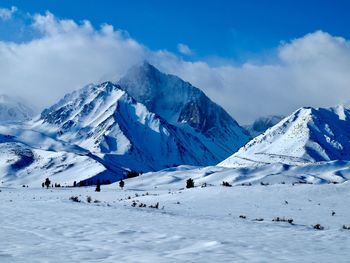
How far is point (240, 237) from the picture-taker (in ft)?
59.9

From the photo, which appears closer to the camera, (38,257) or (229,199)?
(38,257)

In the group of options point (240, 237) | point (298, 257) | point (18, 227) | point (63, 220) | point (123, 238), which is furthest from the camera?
point (63, 220)

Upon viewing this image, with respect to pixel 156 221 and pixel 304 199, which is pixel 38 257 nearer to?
pixel 156 221

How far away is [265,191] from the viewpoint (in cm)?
3956

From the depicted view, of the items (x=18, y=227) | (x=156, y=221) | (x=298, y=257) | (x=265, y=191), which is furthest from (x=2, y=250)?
(x=265, y=191)

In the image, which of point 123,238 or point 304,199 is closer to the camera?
point 123,238

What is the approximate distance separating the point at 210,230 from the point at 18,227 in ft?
22.9

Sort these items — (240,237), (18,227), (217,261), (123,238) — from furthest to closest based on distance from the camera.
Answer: (18,227) → (240,237) → (123,238) → (217,261)

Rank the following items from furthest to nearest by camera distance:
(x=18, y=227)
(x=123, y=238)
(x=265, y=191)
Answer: (x=265, y=191), (x=18, y=227), (x=123, y=238)

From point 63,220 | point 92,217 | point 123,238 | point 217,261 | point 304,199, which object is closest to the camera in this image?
point 217,261

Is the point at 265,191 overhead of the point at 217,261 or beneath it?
overhead

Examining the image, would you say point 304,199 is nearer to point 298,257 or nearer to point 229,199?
point 229,199

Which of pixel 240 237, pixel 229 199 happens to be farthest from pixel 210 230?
pixel 229 199

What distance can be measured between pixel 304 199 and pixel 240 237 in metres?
19.4
